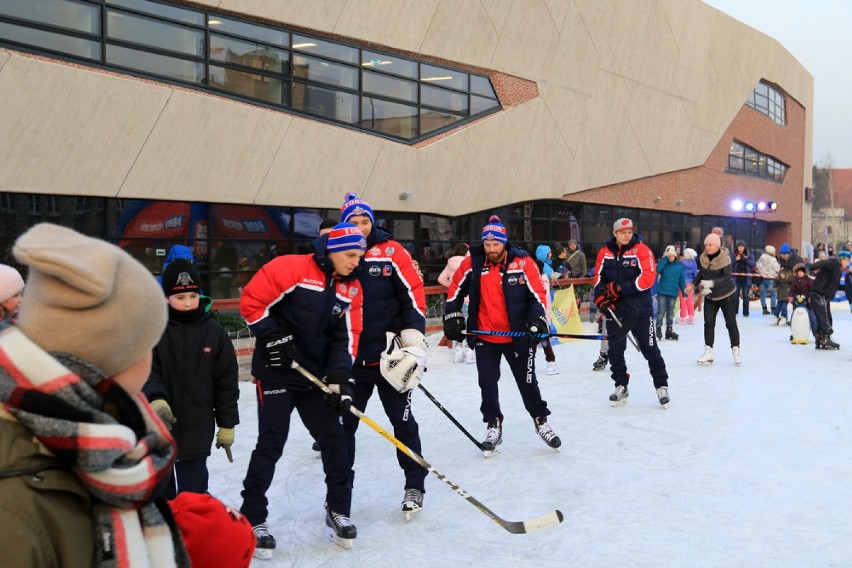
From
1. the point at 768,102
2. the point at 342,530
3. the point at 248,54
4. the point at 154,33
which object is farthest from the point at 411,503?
the point at 768,102

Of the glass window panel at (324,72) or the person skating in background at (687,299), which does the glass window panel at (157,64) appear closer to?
the glass window panel at (324,72)

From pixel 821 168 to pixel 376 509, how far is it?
113 metres

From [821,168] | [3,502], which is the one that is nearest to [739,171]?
[3,502]

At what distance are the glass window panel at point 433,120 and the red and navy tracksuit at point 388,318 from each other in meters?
13.5

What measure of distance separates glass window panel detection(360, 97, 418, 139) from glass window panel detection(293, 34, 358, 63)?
0.96 meters

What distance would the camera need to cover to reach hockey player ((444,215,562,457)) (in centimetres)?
604

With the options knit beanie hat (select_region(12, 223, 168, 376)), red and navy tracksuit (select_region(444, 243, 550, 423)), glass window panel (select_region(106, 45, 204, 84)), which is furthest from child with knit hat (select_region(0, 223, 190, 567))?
glass window panel (select_region(106, 45, 204, 84))

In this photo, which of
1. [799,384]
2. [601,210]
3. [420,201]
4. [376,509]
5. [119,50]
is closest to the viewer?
[376,509]

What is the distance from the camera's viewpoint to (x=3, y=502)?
3.51ft

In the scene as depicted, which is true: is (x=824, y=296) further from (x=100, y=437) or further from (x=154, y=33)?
(x=100, y=437)

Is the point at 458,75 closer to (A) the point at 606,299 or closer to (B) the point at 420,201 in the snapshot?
(B) the point at 420,201

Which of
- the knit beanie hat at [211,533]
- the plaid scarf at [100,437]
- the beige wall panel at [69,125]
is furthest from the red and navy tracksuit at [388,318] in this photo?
the beige wall panel at [69,125]

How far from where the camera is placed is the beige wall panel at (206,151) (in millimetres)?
12781

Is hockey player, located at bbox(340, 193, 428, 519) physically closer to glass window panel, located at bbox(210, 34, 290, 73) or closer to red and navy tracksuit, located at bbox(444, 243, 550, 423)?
red and navy tracksuit, located at bbox(444, 243, 550, 423)
